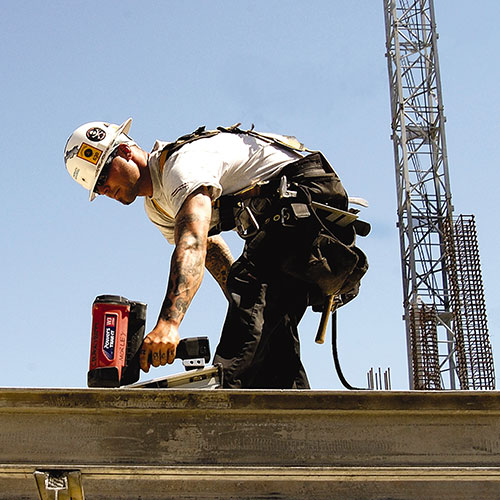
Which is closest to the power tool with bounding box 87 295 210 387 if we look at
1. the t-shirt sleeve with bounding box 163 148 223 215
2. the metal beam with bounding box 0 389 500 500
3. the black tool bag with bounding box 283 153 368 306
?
the t-shirt sleeve with bounding box 163 148 223 215

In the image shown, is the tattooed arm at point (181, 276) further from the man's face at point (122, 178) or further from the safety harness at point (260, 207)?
the man's face at point (122, 178)

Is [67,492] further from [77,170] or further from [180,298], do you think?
[77,170]

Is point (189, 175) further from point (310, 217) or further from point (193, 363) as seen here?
point (193, 363)

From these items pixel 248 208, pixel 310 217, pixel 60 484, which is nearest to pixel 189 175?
pixel 248 208

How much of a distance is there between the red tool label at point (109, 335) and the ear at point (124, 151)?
1015mm

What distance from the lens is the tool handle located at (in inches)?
184

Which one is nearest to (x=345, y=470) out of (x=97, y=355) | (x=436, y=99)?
(x=97, y=355)

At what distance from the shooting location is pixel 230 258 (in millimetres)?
5211

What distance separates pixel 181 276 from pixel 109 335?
429 mm

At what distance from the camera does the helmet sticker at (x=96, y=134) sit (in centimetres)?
470

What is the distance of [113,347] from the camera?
3979 mm

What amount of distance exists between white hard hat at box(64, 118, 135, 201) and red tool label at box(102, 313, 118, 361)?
0.96m

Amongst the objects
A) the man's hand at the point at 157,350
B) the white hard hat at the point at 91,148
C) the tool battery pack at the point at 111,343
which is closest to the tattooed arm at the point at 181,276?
the man's hand at the point at 157,350

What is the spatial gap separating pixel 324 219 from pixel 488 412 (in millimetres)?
1700
